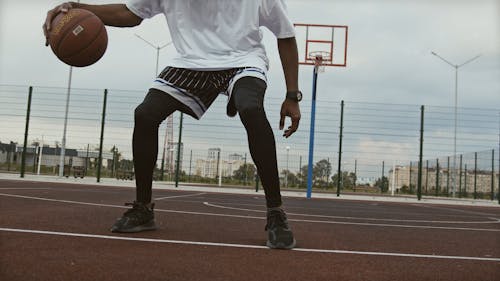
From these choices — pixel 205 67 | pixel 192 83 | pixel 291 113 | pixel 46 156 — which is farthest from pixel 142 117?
pixel 46 156

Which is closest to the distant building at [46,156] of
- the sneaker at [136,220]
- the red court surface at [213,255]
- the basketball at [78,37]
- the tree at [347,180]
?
the tree at [347,180]

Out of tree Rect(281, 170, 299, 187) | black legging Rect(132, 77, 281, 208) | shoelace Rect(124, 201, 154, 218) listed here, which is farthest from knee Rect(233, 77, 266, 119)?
tree Rect(281, 170, 299, 187)

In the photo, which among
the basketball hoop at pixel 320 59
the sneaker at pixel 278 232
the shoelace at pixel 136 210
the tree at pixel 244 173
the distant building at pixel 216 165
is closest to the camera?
the sneaker at pixel 278 232

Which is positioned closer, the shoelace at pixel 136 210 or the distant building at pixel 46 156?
the shoelace at pixel 136 210

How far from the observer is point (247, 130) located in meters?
2.63

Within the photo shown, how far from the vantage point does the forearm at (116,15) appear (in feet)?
9.86

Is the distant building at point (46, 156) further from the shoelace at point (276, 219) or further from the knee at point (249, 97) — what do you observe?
the shoelace at point (276, 219)

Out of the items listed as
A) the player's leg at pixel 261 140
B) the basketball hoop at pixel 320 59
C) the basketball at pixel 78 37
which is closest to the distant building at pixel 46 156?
the basketball hoop at pixel 320 59

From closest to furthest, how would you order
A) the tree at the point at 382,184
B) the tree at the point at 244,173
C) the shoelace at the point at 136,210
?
the shoelace at the point at 136,210 < the tree at the point at 382,184 < the tree at the point at 244,173

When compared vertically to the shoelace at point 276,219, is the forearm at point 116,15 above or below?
above

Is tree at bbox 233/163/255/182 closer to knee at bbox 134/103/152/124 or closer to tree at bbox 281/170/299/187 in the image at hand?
tree at bbox 281/170/299/187

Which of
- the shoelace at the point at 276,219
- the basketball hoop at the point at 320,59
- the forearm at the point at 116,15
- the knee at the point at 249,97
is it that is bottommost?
the shoelace at the point at 276,219

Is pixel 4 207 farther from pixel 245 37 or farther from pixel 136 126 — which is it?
pixel 245 37

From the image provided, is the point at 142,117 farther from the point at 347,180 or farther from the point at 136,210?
the point at 347,180
